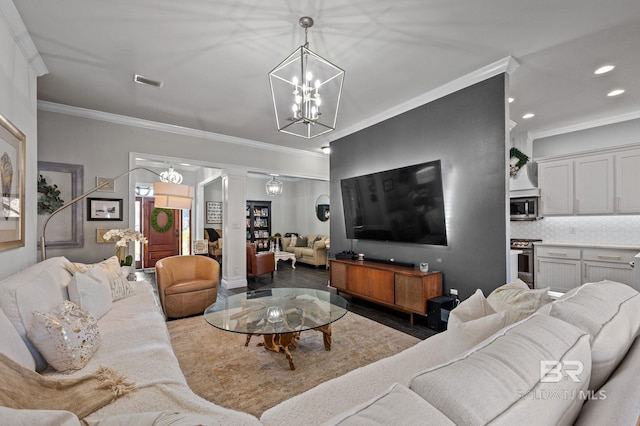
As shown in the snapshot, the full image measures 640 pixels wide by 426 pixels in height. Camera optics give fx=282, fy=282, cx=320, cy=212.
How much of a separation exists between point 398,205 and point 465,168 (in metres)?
0.99

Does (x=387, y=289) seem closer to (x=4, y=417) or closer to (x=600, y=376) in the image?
(x=600, y=376)

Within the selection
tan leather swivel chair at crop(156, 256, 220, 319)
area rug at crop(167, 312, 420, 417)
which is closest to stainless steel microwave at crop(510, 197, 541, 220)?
area rug at crop(167, 312, 420, 417)

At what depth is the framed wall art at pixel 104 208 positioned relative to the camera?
406 cm

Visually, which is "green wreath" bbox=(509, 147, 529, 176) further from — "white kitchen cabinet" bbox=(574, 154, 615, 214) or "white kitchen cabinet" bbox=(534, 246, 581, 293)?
"white kitchen cabinet" bbox=(534, 246, 581, 293)

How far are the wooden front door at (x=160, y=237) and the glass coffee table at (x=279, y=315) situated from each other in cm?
611

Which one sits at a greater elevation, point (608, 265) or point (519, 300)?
point (519, 300)

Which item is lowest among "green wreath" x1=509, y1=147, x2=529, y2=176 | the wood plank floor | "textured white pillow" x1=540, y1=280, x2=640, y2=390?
the wood plank floor

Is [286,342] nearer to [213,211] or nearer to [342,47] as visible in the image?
[342,47]

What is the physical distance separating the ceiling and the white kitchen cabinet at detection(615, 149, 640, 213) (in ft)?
2.19

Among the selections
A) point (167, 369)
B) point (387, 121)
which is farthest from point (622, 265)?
point (167, 369)

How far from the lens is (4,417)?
29.0 inches

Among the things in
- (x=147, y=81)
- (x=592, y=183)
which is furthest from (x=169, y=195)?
(x=592, y=183)

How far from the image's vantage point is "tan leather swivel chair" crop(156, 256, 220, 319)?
357 cm

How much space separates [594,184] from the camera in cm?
426
